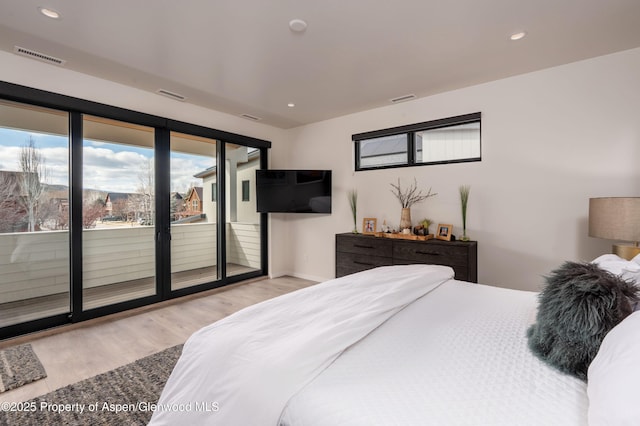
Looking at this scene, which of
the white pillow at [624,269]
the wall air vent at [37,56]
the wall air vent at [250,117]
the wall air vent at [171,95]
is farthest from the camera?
the wall air vent at [250,117]

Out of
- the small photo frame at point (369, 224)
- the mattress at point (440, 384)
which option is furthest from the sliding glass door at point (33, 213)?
the small photo frame at point (369, 224)

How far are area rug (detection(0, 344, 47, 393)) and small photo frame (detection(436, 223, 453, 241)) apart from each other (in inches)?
148

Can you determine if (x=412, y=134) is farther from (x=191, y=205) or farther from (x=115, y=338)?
(x=115, y=338)

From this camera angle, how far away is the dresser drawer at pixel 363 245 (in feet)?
11.8

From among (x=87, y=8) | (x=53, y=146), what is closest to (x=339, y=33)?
(x=87, y=8)

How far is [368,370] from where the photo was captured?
103 cm

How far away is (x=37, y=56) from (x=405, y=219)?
408cm

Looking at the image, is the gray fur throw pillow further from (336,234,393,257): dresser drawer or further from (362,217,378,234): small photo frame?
(362,217,378,234): small photo frame

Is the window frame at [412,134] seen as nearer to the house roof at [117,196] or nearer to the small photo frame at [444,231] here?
the small photo frame at [444,231]

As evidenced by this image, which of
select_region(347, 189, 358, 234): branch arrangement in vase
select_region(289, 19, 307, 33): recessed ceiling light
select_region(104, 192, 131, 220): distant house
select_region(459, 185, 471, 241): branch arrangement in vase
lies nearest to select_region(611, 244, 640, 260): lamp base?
select_region(459, 185, 471, 241): branch arrangement in vase

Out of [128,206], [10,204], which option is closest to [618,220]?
[128,206]

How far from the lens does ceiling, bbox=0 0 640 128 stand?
6.73ft

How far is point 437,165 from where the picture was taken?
12.2 ft

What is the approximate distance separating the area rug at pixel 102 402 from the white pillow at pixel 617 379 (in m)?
2.05
